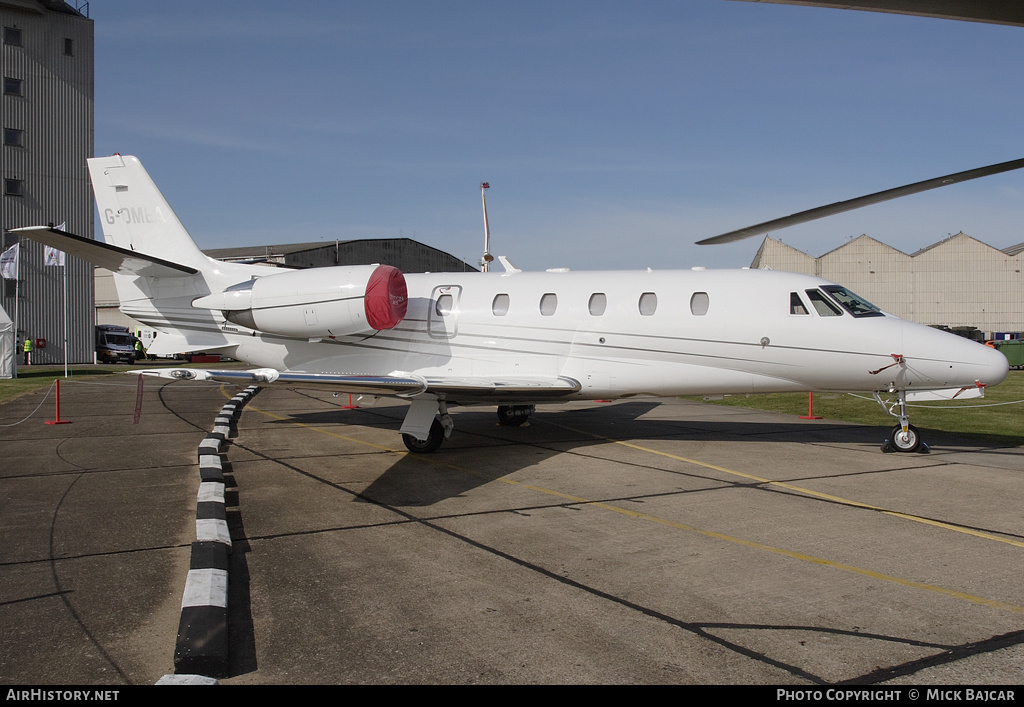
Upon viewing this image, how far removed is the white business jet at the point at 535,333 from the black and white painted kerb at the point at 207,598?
271 cm

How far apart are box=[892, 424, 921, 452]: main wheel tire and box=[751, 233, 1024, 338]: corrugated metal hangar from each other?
44159 mm

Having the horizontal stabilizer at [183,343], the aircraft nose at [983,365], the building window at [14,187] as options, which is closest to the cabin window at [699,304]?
the aircraft nose at [983,365]

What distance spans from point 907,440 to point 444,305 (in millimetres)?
7925

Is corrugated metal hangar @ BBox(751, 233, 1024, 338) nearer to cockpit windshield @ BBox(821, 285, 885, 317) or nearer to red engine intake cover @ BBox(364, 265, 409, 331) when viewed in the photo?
cockpit windshield @ BBox(821, 285, 885, 317)

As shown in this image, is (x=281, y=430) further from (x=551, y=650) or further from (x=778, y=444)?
(x=551, y=650)

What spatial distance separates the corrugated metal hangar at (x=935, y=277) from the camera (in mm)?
53406

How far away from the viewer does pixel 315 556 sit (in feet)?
20.5

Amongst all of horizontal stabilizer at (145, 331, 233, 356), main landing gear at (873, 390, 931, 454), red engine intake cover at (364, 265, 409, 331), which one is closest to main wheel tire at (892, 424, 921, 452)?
main landing gear at (873, 390, 931, 454)

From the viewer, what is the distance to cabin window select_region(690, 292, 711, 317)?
11.6m

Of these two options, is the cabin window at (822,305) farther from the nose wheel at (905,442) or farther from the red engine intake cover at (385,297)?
the red engine intake cover at (385,297)

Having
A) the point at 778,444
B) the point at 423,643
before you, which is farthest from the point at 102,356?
the point at 423,643

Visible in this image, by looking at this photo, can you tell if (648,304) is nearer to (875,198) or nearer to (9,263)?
(875,198)

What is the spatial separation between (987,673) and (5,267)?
37403mm

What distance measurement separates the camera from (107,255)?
11.8m
